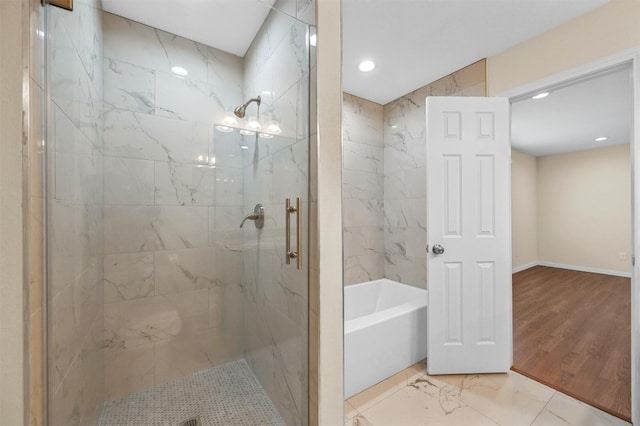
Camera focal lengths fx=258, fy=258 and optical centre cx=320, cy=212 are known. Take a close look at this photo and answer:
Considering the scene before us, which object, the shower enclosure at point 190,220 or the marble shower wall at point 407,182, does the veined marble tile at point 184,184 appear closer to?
the shower enclosure at point 190,220

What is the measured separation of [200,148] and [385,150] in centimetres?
218

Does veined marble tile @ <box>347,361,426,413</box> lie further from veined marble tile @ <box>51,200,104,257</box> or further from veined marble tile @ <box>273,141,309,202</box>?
veined marble tile @ <box>51,200,104,257</box>

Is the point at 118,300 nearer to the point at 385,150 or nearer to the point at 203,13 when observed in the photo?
the point at 203,13

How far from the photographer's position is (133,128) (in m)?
1.37

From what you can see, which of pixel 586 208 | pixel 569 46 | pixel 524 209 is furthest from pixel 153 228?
pixel 586 208

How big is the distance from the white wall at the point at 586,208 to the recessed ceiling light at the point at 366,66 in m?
4.96

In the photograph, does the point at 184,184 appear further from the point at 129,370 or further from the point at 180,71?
the point at 129,370

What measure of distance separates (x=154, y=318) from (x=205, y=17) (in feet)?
5.53

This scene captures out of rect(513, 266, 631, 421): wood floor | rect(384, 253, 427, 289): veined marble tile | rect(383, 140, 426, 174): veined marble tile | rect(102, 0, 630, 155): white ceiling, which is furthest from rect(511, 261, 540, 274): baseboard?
rect(383, 140, 426, 174): veined marble tile

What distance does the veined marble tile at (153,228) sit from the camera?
1350 millimetres

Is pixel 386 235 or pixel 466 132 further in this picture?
pixel 386 235

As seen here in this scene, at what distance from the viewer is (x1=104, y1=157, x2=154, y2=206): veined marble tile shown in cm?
132

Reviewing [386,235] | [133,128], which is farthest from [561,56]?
[133,128]

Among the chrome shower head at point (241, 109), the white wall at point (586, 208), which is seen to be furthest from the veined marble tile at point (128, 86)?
the white wall at point (586, 208)
